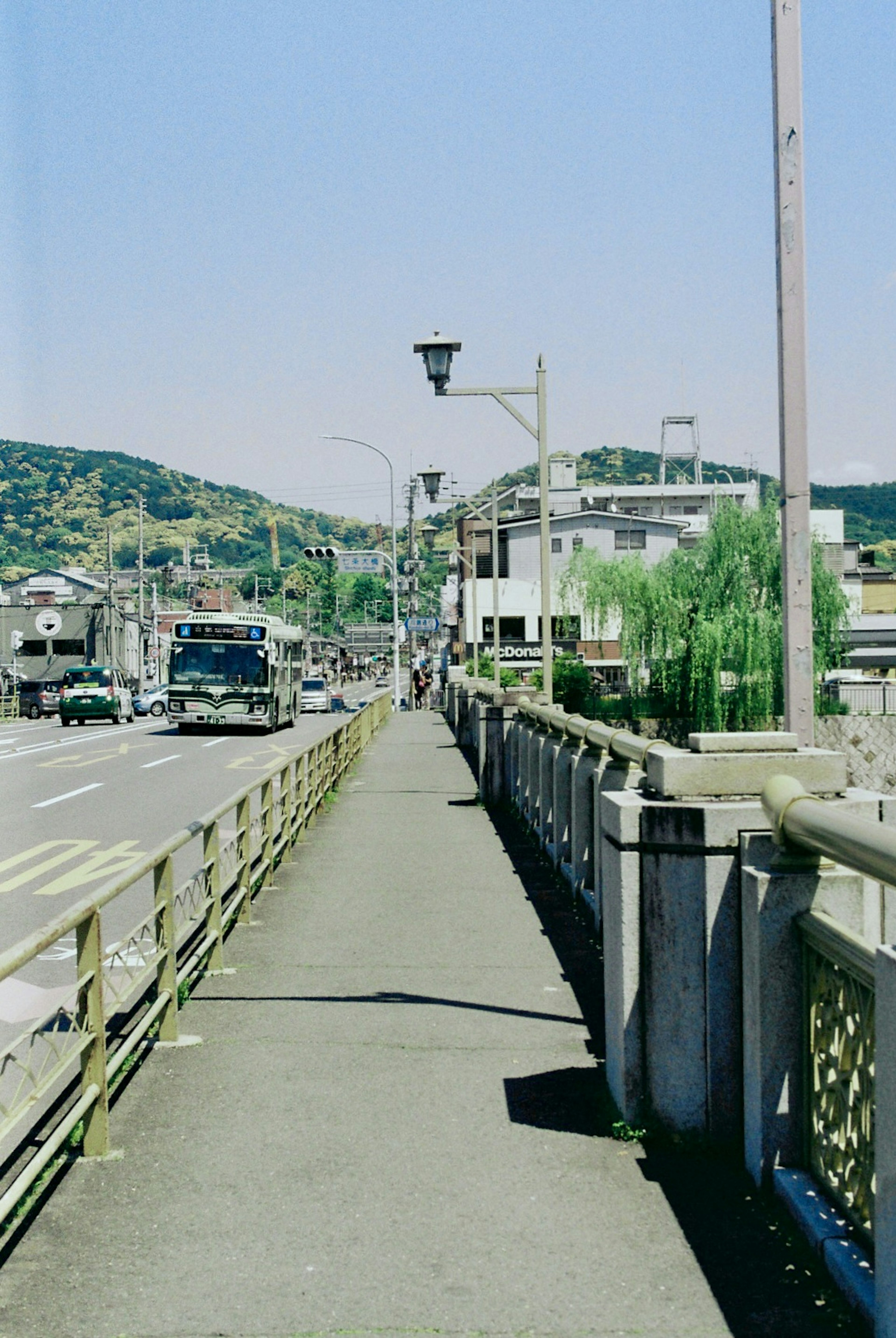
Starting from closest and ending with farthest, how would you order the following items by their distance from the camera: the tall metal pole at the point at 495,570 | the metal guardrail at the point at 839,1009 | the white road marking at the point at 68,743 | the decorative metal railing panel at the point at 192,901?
the metal guardrail at the point at 839,1009
the decorative metal railing panel at the point at 192,901
the white road marking at the point at 68,743
the tall metal pole at the point at 495,570

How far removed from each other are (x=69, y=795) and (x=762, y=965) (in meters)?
18.0

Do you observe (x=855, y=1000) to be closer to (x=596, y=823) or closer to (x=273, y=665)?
(x=596, y=823)

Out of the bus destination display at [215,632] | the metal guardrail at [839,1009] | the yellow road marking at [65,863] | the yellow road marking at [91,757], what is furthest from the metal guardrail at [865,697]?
the metal guardrail at [839,1009]

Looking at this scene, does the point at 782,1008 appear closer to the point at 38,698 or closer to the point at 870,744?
the point at 870,744

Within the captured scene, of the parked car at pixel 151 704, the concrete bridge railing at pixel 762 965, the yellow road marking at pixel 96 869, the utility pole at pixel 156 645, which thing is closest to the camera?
the concrete bridge railing at pixel 762 965

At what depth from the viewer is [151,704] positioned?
62094 millimetres

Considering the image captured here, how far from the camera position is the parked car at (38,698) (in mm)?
60312

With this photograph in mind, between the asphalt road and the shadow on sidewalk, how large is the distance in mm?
2438

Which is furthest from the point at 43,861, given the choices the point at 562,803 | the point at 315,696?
the point at 315,696

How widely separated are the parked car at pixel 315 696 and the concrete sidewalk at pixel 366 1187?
54.1 metres

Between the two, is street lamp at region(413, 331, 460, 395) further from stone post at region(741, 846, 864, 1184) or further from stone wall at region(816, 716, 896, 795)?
stone wall at region(816, 716, 896, 795)

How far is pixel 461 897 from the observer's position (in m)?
11.3

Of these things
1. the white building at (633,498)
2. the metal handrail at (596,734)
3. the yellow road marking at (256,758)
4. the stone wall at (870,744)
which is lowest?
the stone wall at (870,744)

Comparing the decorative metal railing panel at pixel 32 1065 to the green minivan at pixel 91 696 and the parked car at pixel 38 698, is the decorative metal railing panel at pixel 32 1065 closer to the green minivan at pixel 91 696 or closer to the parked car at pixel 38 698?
the green minivan at pixel 91 696
